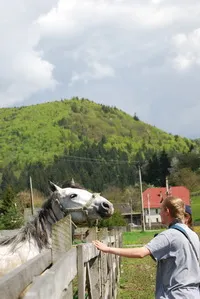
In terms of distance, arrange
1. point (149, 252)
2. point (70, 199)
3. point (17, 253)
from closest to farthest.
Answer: point (149, 252) → point (17, 253) → point (70, 199)

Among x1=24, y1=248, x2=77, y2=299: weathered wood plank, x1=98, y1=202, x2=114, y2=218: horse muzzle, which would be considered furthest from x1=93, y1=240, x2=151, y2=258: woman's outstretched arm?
x1=98, y1=202, x2=114, y2=218: horse muzzle

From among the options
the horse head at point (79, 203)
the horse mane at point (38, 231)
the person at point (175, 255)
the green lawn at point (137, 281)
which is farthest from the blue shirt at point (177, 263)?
the green lawn at point (137, 281)

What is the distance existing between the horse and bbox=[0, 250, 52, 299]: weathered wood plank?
7.00 feet

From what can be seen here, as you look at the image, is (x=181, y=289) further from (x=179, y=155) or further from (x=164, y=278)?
(x=179, y=155)

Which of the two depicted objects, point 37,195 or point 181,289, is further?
point 37,195

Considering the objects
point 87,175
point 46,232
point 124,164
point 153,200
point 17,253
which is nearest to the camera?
point 17,253

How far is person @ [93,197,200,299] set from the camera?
12.9 ft

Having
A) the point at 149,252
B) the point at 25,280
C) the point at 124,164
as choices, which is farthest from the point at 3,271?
the point at 124,164

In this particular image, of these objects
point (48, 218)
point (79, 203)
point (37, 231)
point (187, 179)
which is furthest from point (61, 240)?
point (187, 179)

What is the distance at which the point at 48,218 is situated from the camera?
5.95m

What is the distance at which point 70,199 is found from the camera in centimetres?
650

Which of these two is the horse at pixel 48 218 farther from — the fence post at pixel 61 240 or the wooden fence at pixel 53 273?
the fence post at pixel 61 240

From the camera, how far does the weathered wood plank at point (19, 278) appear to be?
170 centimetres

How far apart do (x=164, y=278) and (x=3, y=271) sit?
1.51 meters
